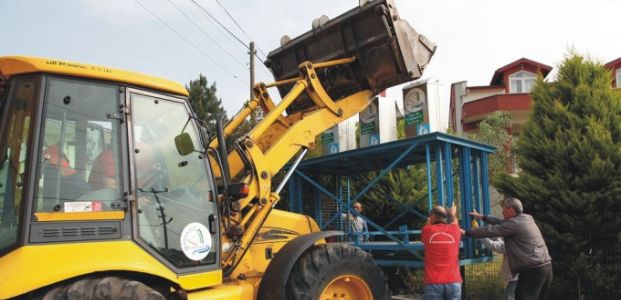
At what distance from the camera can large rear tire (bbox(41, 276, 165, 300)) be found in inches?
143

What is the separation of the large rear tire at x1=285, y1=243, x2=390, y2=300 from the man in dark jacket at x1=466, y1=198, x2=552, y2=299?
5.04ft

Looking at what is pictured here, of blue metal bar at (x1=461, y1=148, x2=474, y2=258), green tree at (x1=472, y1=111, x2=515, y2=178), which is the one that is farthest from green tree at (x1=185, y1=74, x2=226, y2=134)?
blue metal bar at (x1=461, y1=148, x2=474, y2=258)

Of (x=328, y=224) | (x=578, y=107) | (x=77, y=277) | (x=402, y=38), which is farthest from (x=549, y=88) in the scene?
(x=77, y=277)

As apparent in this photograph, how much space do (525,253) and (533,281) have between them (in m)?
0.33

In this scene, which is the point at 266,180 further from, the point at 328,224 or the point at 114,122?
the point at 328,224

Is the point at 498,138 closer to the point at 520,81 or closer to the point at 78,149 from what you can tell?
the point at 520,81

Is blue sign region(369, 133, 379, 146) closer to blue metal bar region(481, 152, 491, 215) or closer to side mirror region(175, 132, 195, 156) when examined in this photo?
blue metal bar region(481, 152, 491, 215)

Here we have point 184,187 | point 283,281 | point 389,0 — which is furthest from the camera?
point 389,0

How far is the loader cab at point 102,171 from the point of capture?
12.5ft

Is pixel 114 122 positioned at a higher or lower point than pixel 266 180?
higher

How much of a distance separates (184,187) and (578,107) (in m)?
6.03

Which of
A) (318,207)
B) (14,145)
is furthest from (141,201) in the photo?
(318,207)

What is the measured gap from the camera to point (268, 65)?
7570mm

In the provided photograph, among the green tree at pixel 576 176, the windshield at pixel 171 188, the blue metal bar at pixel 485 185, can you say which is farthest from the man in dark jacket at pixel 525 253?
the windshield at pixel 171 188
